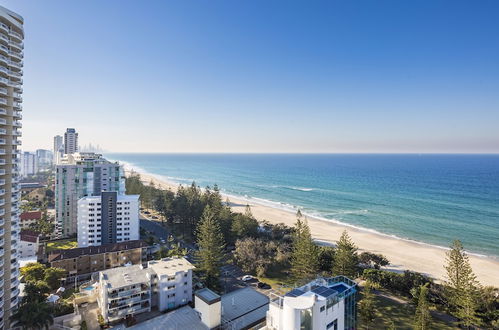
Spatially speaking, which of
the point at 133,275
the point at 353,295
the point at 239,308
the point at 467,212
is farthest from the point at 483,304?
the point at 467,212

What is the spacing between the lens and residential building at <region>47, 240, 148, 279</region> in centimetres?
3531

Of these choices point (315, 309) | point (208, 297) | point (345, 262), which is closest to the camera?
point (315, 309)

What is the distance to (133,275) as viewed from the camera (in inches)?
1113

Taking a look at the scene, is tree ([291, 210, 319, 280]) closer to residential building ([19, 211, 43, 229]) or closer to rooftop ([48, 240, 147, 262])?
rooftop ([48, 240, 147, 262])

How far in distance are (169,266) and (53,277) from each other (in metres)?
14.1

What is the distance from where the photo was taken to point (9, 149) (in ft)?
79.0

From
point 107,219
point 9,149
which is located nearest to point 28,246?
point 107,219

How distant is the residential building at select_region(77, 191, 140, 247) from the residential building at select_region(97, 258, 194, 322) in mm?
17919

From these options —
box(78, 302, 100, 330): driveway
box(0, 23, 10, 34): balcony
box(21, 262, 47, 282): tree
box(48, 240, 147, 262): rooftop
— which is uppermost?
box(0, 23, 10, 34): balcony

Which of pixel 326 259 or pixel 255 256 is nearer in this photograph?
pixel 255 256

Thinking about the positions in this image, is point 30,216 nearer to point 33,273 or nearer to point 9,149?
point 33,273

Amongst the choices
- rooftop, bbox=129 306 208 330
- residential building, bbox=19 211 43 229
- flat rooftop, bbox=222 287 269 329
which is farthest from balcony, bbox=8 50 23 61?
residential building, bbox=19 211 43 229

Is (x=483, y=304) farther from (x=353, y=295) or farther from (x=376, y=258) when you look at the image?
(x=353, y=295)

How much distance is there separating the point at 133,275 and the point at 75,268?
13135 mm
